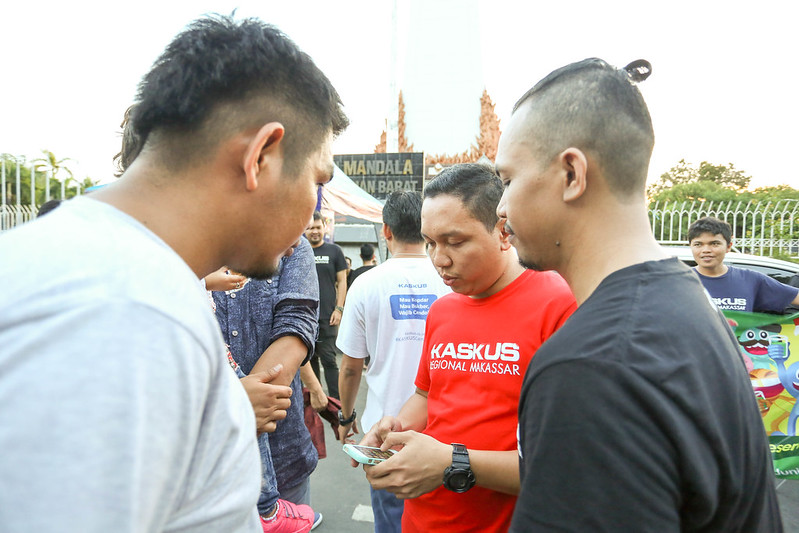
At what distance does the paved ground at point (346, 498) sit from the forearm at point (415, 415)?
72.9 inches

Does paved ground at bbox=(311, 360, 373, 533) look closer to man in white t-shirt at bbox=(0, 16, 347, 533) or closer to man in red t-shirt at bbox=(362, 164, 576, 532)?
man in red t-shirt at bbox=(362, 164, 576, 532)

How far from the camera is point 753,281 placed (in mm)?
4926

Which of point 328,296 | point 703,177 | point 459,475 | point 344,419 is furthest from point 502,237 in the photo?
point 703,177

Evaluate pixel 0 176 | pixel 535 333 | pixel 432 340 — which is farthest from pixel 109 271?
pixel 0 176

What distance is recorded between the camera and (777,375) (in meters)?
3.79

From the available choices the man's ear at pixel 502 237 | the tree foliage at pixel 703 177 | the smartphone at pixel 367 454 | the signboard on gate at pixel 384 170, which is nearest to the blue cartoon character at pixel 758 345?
the man's ear at pixel 502 237

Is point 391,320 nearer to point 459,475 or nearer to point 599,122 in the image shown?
point 459,475

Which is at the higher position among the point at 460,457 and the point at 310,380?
the point at 460,457

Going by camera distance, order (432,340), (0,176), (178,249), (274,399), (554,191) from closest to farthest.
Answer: (178,249)
(554,191)
(274,399)
(432,340)
(0,176)

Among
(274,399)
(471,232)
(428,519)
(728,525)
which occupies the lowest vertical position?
(428,519)

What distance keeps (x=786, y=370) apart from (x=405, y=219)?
308 centimetres

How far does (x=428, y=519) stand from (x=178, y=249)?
1376mm

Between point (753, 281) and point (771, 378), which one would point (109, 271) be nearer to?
point (771, 378)

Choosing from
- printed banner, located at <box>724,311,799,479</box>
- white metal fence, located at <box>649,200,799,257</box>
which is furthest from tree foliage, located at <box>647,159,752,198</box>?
printed banner, located at <box>724,311,799,479</box>
